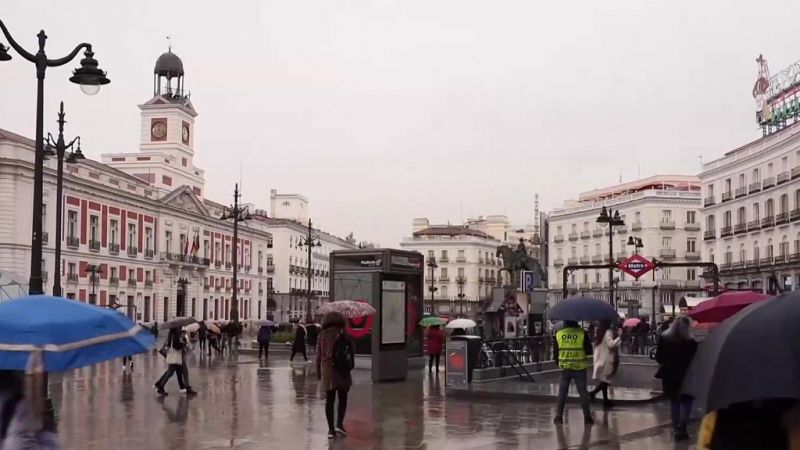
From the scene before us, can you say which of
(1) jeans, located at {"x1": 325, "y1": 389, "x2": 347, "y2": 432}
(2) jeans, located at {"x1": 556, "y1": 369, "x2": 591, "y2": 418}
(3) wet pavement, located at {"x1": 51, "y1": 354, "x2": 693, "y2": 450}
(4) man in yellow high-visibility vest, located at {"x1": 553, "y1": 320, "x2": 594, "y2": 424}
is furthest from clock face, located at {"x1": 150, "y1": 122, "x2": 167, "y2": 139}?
(1) jeans, located at {"x1": 325, "y1": 389, "x2": 347, "y2": 432}

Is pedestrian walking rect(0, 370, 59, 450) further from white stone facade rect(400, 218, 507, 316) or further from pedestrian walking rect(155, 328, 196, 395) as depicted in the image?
white stone facade rect(400, 218, 507, 316)

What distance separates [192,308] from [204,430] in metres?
61.5

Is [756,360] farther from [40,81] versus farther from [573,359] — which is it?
[40,81]

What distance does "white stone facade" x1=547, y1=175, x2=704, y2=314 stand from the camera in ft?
259

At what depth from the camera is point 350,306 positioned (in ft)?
66.2

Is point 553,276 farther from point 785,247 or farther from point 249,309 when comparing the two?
point 785,247

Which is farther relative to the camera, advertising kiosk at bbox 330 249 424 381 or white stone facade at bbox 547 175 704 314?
white stone facade at bbox 547 175 704 314

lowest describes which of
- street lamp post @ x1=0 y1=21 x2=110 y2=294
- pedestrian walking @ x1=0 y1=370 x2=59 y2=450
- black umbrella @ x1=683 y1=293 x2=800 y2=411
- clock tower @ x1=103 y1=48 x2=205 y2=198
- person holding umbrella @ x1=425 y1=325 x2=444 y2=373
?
person holding umbrella @ x1=425 y1=325 x2=444 y2=373

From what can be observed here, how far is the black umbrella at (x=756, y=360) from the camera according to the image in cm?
405

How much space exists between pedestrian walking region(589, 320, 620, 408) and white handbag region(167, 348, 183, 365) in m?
7.96

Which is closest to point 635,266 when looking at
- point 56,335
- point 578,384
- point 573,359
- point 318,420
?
point 578,384

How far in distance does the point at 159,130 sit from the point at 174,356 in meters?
57.9

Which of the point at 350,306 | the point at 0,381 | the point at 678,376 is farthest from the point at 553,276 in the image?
the point at 0,381

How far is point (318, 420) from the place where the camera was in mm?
14711
